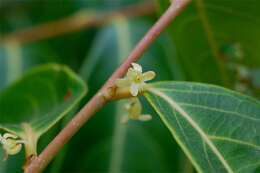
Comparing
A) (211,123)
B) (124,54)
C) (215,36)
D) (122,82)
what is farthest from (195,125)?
(124,54)

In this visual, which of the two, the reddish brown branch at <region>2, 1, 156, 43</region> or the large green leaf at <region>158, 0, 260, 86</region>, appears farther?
the reddish brown branch at <region>2, 1, 156, 43</region>

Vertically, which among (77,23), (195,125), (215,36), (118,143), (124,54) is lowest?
(195,125)

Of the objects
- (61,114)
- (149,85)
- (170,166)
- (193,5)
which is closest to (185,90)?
(149,85)

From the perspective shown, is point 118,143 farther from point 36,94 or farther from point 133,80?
point 133,80

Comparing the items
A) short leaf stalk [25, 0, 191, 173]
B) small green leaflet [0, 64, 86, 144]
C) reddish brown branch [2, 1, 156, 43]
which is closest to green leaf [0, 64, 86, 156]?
small green leaflet [0, 64, 86, 144]

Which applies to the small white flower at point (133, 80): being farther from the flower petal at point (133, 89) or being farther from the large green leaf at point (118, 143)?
the large green leaf at point (118, 143)

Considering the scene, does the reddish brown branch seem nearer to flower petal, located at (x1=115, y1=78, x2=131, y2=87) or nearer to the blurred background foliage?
the blurred background foliage

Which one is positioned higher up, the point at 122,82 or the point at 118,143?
the point at 118,143
